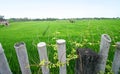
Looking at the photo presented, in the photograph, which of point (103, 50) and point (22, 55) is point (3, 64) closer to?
point (22, 55)

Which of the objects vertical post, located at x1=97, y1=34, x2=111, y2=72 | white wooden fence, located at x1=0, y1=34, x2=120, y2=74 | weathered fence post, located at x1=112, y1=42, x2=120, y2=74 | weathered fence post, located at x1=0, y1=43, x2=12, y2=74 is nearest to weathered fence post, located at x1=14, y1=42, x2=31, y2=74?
white wooden fence, located at x1=0, y1=34, x2=120, y2=74

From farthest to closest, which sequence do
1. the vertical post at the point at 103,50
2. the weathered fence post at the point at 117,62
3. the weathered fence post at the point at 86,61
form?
the weathered fence post at the point at 117,62, the vertical post at the point at 103,50, the weathered fence post at the point at 86,61

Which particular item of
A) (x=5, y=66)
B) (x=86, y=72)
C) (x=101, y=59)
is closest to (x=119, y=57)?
(x=101, y=59)

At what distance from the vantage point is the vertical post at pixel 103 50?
2.41 m

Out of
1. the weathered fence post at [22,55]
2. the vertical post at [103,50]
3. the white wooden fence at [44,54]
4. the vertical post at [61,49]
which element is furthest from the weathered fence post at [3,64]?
the vertical post at [103,50]

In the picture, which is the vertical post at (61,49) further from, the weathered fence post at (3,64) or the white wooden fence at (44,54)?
the weathered fence post at (3,64)

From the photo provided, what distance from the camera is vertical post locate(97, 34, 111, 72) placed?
2.41 metres

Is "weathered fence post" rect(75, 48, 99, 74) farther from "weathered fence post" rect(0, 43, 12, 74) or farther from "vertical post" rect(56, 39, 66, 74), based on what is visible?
"weathered fence post" rect(0, 43, 12, 74)

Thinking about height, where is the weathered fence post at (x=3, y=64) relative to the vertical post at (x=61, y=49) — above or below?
below

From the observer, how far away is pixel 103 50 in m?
2.47

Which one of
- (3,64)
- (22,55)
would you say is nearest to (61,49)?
(22,55)

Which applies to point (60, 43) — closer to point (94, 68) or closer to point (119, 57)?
point (94, 68)

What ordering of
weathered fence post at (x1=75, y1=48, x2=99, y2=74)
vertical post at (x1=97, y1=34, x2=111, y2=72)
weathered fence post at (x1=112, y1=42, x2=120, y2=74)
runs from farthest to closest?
weathered fence post at (x1=112, y1=42, x2=120, y2=74), vertical post at (x1=97, y1=34, x2=111, y2=72), weathered fence post at (x1=75, y1=48, x2=99, y2=74)

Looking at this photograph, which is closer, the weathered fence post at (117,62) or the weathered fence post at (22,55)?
the weathered fence post at (22,55)
